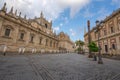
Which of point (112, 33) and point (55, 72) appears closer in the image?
point (55, 72)

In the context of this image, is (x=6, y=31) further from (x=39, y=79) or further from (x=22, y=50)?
(x=39, y=79)

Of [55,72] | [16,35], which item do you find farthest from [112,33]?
[16,35]

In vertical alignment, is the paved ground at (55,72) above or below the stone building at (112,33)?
below

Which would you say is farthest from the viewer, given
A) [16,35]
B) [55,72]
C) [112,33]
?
[112,33]

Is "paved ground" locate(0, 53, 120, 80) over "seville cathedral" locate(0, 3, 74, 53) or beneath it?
beneath

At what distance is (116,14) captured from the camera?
23.6m

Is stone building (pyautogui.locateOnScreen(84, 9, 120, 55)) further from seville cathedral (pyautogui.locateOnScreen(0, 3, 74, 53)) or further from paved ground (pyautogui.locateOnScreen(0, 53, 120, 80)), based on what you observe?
A: seville cathedral (pyautogui.locateOnScreen(0, 3, 74, 53))

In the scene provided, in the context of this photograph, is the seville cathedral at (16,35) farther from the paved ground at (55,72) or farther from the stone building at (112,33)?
the stone building at (112,33)

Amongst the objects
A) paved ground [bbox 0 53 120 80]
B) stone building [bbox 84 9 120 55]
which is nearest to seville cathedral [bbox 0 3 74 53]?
paved ground [bbox 0 53 120 80]

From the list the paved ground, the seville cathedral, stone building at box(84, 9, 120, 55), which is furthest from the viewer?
stone building at box(84, 9, 120, 55)

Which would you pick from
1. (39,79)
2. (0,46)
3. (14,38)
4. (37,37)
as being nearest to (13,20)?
(14,38)

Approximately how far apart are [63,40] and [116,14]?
147 ft

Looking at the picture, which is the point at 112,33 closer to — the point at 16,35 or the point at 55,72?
the point at 55,72

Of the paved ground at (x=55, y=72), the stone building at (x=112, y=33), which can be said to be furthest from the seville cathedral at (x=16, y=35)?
the stone building at (x=112, y=33)
